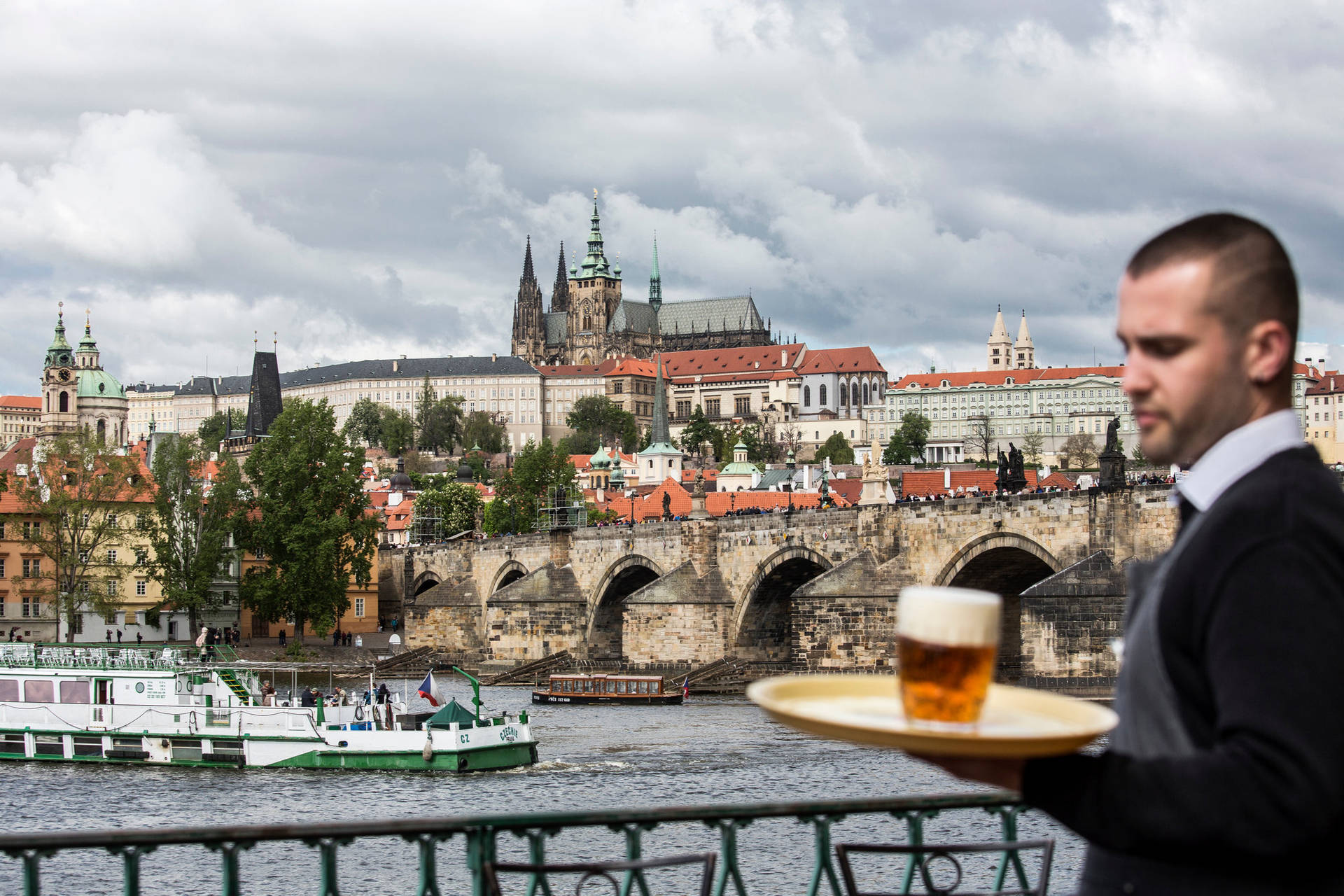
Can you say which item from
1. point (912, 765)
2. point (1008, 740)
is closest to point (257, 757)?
point (912, 765)

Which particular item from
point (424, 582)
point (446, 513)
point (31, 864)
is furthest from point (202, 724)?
point (446, 513)

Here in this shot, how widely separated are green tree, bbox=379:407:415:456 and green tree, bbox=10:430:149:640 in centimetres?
11474

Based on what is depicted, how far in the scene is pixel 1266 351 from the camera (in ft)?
7.84

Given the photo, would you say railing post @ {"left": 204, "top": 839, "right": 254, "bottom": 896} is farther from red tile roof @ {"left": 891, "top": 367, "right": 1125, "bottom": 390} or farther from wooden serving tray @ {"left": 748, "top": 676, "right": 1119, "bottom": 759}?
red tile roof @ {"left": 891, "top": 367, "right": 1125, "bottom": 390}

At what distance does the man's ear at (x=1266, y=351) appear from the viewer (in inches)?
93.4

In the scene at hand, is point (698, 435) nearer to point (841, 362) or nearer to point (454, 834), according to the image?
point (841, 362)

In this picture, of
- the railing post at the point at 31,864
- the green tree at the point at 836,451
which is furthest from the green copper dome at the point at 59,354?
the railing post at the point at 31,864

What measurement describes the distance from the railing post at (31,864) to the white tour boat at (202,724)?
27.0 metres

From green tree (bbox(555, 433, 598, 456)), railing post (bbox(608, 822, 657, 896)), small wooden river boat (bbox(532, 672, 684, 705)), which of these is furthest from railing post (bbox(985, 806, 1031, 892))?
green tree (bbox(555, 433, 598, 456))

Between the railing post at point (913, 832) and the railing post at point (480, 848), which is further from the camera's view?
the railing post at point (913, 832)

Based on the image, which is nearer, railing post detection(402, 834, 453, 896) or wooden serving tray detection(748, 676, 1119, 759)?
wooden serving tray detection(748, 676, 1119, 759)

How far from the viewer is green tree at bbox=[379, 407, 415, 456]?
571 ft

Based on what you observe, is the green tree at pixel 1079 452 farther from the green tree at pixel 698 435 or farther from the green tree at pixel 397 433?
the green tree at pixel 397 433

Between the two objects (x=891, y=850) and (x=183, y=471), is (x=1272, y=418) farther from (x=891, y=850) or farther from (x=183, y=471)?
(x=183, y=471)
